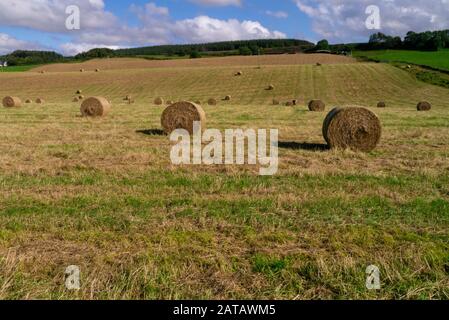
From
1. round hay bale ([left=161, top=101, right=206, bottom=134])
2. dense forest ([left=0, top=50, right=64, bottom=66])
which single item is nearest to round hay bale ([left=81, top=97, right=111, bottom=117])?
round hay bale ([left=161, top=101, right=206, bottom=134])

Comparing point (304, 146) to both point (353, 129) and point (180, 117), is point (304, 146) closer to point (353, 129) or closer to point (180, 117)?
point (353, 129)

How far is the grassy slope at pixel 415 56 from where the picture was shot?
65.7 meters

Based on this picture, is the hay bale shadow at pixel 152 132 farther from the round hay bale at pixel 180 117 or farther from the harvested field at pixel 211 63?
the harvested field at pixel 211 63

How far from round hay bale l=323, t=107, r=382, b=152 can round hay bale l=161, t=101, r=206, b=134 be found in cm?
481

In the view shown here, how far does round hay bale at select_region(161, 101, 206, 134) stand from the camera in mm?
15820

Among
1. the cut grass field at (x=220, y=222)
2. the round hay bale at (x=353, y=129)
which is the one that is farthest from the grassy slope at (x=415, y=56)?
the cut grass field at (x=220, y=222)

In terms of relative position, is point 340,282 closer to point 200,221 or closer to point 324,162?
point 200,221

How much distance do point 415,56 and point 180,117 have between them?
70.3 m

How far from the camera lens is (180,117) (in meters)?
15.9

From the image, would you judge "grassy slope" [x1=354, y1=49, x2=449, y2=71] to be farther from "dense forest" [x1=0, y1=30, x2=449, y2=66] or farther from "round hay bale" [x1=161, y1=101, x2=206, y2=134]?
"round hay bale" [x1=161, y1=101, x2=206, y2=134]

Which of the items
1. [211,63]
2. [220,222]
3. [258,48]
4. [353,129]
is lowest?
[220,222]

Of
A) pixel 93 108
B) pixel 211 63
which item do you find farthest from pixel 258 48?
pixel 93 108

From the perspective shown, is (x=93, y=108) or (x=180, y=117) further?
(x=93, y=108)
